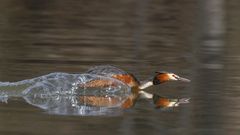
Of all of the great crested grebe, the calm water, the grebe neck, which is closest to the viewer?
Answer: the calm water

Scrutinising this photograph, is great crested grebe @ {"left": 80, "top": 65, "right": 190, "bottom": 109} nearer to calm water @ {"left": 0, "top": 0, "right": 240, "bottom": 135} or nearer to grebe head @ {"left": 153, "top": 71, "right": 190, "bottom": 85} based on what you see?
grebe head @ {"left": 153, "top": 71, "right": 190, "bottom": 85}

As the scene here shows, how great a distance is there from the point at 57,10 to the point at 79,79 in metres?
11.4

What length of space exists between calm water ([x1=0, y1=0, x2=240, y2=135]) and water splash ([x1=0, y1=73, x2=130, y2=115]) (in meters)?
0.31

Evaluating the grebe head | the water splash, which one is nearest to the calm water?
the grebe head

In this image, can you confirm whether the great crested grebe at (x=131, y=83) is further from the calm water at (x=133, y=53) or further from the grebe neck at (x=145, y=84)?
the calm water at (x=133, y=53)

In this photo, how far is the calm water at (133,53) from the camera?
725 centimetres

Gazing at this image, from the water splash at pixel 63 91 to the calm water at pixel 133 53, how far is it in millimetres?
313

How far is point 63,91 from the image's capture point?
29.2 ft

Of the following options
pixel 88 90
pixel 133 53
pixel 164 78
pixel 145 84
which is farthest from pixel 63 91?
pixel 133 53

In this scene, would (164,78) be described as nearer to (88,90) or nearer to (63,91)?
(88,90)

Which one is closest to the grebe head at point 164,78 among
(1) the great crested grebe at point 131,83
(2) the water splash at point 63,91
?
(1) the great crested grebe at point 131,83

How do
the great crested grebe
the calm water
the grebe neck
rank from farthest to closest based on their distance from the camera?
the grebe neck → the great crested grebe → the calm water

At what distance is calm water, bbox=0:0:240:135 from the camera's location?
7254mm

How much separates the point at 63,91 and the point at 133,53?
3741mm
